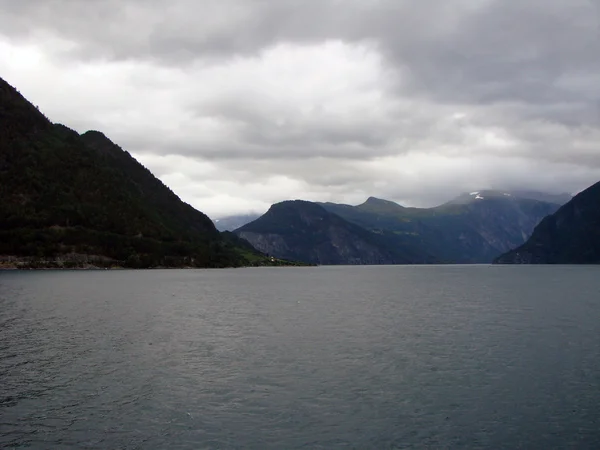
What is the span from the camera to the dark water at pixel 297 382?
37781mm

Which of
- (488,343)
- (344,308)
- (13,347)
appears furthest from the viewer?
(344,308)

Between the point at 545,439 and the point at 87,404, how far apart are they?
3689cm

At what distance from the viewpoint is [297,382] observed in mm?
52156

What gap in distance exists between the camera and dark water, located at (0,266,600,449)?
37.8m

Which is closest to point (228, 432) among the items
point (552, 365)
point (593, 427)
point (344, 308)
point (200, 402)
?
point (200, 402)

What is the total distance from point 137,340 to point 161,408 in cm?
3545

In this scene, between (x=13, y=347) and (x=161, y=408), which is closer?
(x=161, y=408)

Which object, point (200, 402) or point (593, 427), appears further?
point (200, 402)

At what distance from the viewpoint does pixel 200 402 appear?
45375 millimetres

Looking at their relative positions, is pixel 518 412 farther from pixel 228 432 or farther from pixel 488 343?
pixel 488 343

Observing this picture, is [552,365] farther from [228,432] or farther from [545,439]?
[228,432]

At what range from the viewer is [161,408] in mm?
43750

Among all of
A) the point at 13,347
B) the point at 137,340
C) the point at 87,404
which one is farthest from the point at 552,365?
the point at 13,347

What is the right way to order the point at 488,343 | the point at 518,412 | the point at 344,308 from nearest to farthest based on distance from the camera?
the point at 518,412
the point at 488,343
the point at 344,308
